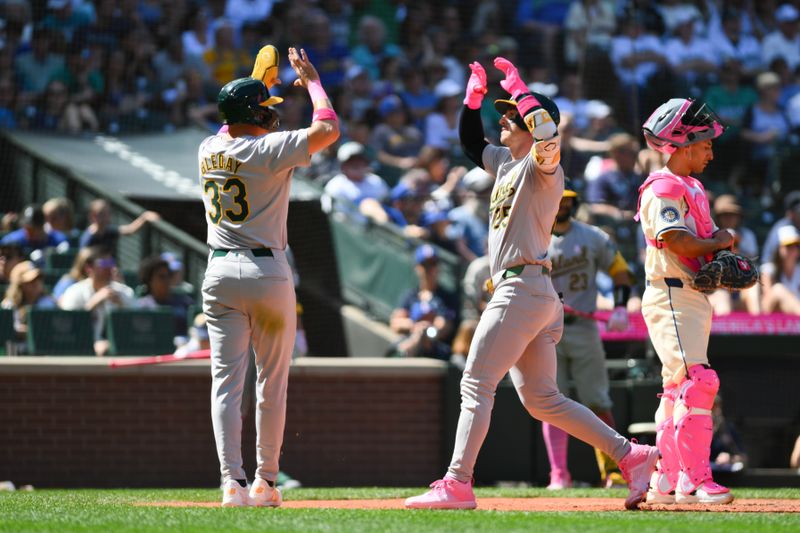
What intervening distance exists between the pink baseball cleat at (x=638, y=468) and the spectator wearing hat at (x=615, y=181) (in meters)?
7.54

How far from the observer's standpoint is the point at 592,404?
9289 mm

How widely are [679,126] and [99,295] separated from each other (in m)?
5.90

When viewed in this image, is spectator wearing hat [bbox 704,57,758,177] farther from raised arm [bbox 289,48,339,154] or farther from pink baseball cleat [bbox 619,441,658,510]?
raised arm [bbox 289,48,339,154]

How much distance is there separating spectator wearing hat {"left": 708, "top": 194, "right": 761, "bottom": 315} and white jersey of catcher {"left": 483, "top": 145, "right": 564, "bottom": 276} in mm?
4254

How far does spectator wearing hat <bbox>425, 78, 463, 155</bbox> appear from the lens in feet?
53.6

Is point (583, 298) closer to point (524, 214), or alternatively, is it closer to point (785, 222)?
point (524, 214)

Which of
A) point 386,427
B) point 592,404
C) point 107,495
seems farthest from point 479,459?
point 107,495

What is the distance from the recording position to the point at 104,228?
12781 mm

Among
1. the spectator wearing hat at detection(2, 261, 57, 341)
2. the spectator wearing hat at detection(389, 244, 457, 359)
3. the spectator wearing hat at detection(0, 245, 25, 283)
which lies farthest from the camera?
the spectator wearing hat at detection(0, 245, 25, 283)

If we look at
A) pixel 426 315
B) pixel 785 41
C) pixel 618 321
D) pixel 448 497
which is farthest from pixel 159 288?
pixel 785 41

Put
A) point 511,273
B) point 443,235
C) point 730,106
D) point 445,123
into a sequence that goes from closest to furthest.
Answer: point 511,273 < point 443,235 < point 445,123 < point 730,106

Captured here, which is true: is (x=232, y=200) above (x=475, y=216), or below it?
above

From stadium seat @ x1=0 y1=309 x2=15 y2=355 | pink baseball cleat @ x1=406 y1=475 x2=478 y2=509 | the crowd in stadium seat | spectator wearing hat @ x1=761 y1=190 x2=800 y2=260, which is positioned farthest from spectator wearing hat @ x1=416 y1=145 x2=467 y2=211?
pink baseball cleat @ x1=406 y1=475 x2=478 y2=509

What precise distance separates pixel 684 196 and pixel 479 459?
4.00 m
